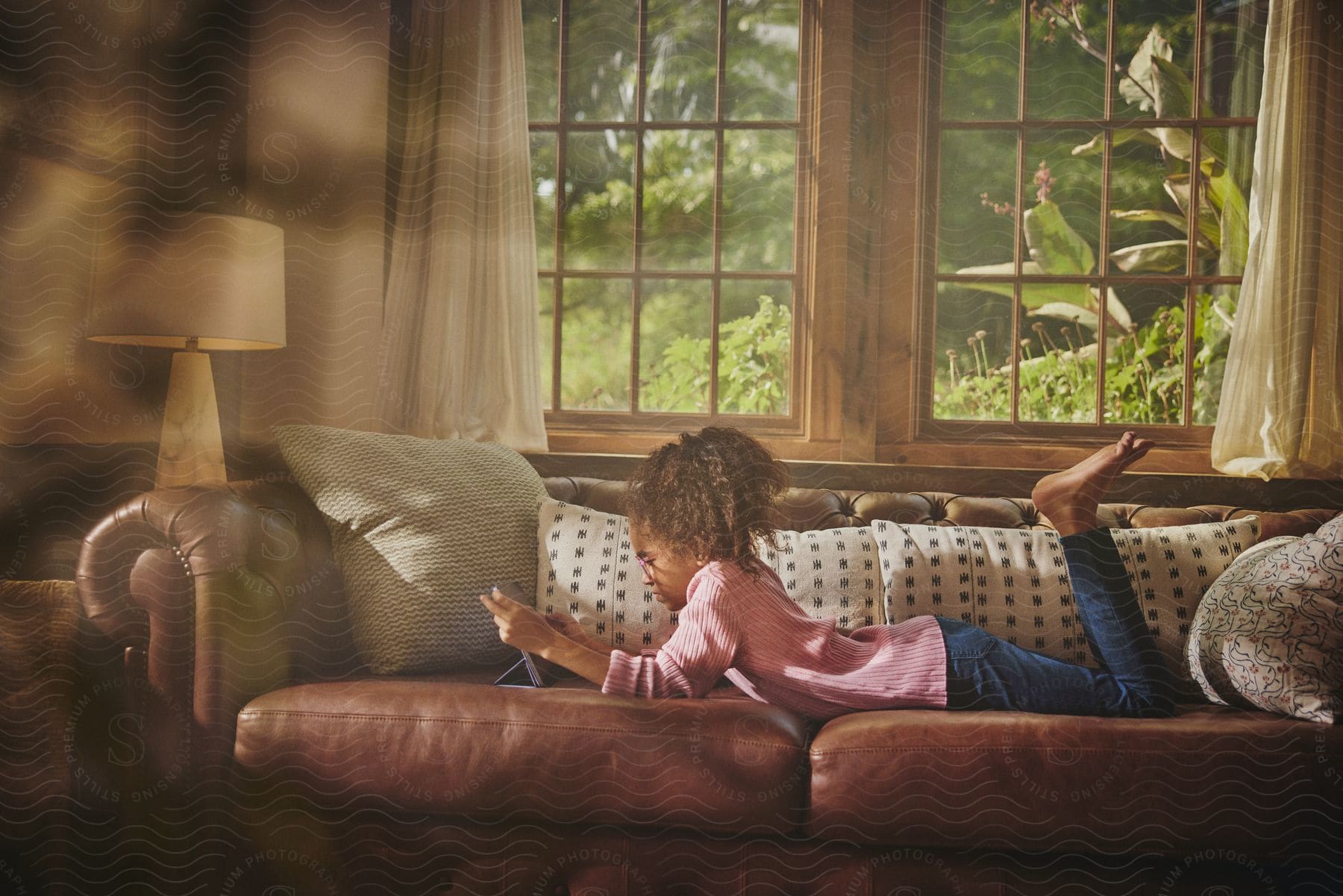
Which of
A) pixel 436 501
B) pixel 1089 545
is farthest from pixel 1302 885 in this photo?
pixel 436 501

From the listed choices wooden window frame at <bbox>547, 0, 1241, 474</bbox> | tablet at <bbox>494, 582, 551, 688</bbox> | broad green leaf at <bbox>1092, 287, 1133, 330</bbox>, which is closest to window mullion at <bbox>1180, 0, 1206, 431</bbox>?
broad green leaf at <bbox>1092, 287, 1133, 330</bbox>

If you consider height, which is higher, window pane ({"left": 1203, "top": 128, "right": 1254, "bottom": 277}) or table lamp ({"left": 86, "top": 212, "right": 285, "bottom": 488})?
window pane ({"left": 1203, "top": 128, "right": 1254, "bottom": 277})

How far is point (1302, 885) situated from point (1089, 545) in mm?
486

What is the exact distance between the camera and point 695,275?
219cm

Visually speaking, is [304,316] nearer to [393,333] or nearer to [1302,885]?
[393,333]

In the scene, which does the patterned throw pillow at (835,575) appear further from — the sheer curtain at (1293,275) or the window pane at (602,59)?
the window pane at (602,59)

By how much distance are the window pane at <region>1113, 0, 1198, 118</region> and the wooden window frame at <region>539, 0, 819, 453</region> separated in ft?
2.24

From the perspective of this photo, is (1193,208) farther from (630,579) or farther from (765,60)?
(630,579)

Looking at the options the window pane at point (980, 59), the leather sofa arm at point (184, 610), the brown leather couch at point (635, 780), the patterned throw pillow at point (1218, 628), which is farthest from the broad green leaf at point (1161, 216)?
the leather sofa arm at point (184, 610)

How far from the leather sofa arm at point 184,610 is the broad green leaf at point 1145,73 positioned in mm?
2020

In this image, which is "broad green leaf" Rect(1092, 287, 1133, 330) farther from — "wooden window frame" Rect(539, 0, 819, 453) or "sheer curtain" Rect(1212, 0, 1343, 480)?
"wooden window frame" Rect(539, 0, 819, 453)

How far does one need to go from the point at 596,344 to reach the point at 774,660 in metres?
1.12

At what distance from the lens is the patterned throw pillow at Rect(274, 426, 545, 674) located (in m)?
1.43

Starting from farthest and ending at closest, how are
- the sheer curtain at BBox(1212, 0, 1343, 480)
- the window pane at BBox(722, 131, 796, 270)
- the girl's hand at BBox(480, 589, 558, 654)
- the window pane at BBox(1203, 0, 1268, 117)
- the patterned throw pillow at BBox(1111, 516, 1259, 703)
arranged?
the window pane at BBox(722, 131, 796, 270) < the window pane at BBox(1203, 0, 1268, 117) < the sheer curtain at BBox(1212, 0, 1343, 480) < the patterned throw pillow at BBox(1111, 516, 1259, 703) < the girl's hand at BBox(480, 589, 558, 654)
